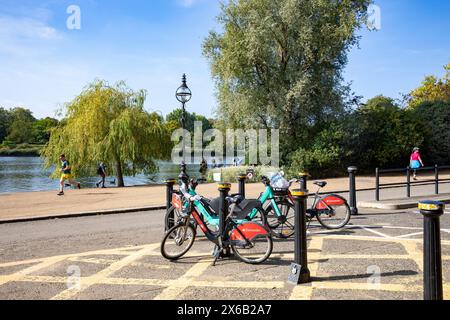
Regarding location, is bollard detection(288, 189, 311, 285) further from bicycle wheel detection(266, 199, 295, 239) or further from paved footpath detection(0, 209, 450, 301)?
bicycle wheel detection(266, 199, 295, 239)

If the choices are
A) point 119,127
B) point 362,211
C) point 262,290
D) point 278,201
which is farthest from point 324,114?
point 262,290

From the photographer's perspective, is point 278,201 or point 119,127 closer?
point 278,201

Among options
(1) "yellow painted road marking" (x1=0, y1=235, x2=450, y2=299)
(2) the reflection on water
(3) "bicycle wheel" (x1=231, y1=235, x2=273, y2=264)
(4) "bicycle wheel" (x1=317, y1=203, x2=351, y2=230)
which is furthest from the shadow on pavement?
(2) the reflection on water

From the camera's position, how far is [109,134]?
933 inches

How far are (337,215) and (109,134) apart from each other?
1814cm

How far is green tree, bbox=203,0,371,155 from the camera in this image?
2320 cm

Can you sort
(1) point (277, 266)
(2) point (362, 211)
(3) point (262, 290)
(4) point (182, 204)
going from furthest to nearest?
1. (2) point (362, 211)
2. (4) point (182, 204)
3. (1) point (277, 266)
4. (3) point (262, 290)

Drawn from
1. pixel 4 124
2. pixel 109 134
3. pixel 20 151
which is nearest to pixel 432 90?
Result: pixel 109 134

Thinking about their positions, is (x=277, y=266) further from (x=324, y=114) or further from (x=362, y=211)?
(x=324, y=114)

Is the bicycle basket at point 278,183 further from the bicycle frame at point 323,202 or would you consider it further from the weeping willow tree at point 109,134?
the weeping willow tree at point 109,134

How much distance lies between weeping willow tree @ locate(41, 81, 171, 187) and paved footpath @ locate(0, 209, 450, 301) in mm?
15798

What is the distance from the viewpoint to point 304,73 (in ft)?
77.0
